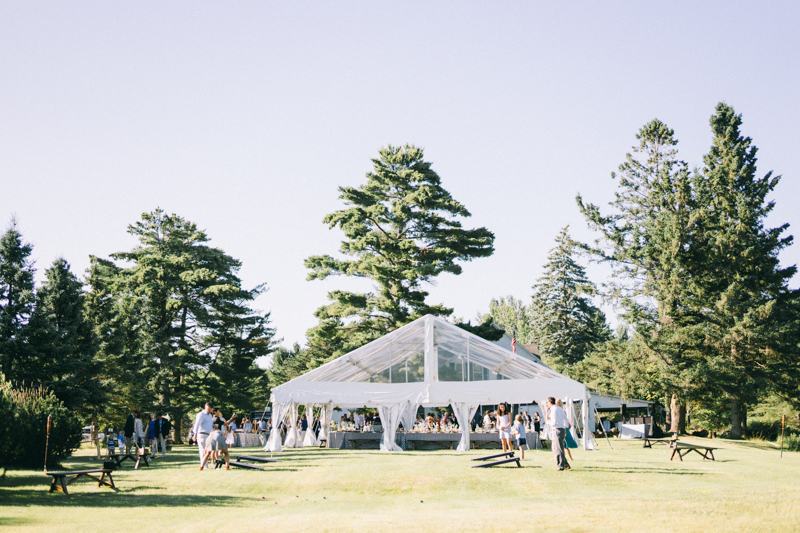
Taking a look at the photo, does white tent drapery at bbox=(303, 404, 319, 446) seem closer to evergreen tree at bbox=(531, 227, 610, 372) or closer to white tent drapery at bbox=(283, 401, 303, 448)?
white tent drapery at bbox=(283, 401, 303, 448)

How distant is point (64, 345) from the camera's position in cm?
2442

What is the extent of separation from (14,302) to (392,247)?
1749cm

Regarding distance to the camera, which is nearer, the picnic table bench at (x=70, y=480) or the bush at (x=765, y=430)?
the picnic table bench at (x=70, y=480)

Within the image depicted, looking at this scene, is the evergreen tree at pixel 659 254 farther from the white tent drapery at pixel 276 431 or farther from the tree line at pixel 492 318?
the white tent drapery at pixel 276 431

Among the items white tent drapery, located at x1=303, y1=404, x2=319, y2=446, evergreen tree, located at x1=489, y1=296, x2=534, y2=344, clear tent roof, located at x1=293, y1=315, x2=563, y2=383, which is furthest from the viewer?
evergreen tree, located at x1=489, y1=296, x2=534, y2=344

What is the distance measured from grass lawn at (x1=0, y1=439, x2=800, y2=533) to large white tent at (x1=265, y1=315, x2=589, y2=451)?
21.6 ft

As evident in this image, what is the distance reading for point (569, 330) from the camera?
203ft

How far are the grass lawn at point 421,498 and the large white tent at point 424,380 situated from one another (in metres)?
6.59

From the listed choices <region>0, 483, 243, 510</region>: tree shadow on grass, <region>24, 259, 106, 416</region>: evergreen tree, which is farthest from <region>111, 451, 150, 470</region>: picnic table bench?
<region>24, 259, 106, 416</region>: evergreen tree

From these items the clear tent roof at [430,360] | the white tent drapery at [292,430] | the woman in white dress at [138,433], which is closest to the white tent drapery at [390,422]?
the clear tent roof at [430,360]

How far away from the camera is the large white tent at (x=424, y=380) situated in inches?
955

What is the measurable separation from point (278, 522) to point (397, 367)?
58.3 ft

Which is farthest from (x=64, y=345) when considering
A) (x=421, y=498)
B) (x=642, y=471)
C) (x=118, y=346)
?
(x=642, y=471)

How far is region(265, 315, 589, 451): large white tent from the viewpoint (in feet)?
79.6
